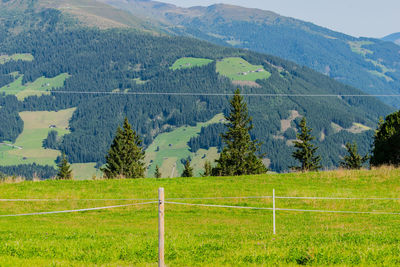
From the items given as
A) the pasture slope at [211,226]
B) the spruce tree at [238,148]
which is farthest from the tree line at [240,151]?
the pasture slope at [211,226]

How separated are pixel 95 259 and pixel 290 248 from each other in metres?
5.37

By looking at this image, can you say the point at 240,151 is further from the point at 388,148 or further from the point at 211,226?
the point at 211,226

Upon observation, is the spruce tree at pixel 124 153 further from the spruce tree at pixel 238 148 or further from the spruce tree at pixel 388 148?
the spruce tree at pixel 388 148

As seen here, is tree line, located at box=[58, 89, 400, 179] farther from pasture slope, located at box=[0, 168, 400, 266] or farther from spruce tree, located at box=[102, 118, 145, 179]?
pasture slope, located at box=[0, 168, 400, 266]

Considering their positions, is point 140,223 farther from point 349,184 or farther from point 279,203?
point 349,184

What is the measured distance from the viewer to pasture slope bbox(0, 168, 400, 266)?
46.9 ft

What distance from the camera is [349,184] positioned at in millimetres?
38656

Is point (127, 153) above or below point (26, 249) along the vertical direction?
below

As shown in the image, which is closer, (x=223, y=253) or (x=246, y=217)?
(x=223, y=253)

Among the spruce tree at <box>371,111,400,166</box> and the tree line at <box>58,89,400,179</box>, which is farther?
the tree line at <box>58,89,400,179</box>

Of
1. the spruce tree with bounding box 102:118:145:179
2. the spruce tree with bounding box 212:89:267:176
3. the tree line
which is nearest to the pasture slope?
the tree line

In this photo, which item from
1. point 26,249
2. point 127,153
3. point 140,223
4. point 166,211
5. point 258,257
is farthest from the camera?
point 127,153

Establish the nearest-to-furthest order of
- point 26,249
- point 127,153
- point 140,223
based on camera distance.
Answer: point 26,249 → point 140,223 → point 127,153

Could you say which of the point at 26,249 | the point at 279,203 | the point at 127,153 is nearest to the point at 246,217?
the point at 279,203
